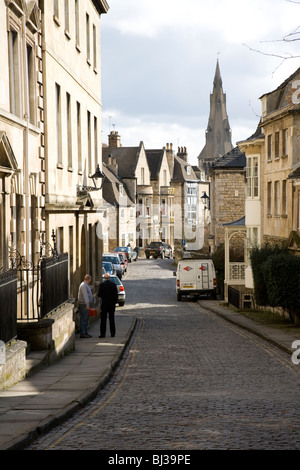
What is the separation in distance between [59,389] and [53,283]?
4629mm

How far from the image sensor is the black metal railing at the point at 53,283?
51.6 ft

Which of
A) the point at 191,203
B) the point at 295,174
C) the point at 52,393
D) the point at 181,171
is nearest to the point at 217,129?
the point at 191,203

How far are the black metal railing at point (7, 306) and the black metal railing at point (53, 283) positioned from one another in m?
2.47

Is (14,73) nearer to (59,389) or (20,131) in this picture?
(20,131)

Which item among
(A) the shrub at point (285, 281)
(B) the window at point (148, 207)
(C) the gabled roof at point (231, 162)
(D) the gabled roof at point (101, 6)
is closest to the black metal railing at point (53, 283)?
(A) the shrub at point (285, 281)

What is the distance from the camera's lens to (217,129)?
189375 mm

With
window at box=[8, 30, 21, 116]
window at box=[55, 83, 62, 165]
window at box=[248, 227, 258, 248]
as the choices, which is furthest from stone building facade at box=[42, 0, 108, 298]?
window at box=[248, 227, 258, 248]

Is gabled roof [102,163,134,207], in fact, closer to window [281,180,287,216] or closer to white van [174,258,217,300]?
white van [174,258,217,300]

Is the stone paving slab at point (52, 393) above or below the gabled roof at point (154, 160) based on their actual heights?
below

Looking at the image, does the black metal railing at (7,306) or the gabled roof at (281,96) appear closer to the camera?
the black metal railing at (7,306)

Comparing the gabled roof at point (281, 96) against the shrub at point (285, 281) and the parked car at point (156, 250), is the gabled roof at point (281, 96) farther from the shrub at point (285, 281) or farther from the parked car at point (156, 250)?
the parked car at point (156, 250)

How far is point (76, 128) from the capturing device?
25.4 metres

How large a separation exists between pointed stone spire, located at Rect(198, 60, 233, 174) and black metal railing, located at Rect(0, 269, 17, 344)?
175m

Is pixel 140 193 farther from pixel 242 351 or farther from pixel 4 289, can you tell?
pixel 4 289
